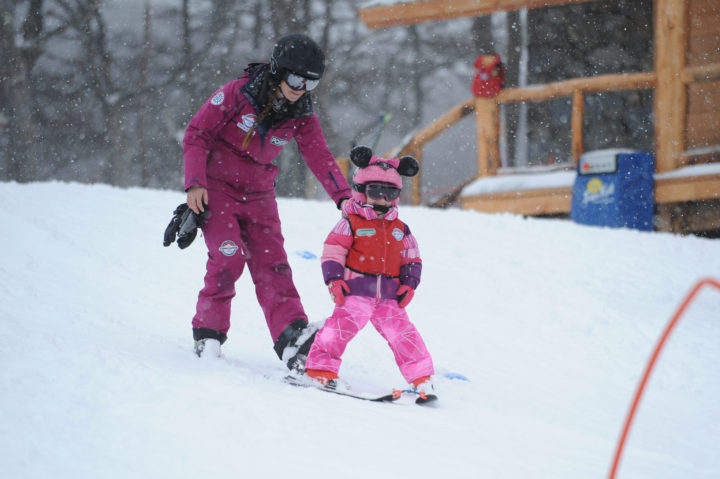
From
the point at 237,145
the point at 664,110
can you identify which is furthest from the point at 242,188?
the point at 664,110

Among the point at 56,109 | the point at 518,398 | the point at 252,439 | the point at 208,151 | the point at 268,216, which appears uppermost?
the point at 56,109

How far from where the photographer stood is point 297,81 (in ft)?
11.2

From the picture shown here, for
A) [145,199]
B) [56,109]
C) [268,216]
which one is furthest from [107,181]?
Answer: [268,216]

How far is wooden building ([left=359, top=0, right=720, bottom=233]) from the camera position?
844 cm

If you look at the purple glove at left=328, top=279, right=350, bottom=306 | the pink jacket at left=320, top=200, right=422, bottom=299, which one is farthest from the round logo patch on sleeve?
the purple glove at left=328, top=279, right=350, bottom=306

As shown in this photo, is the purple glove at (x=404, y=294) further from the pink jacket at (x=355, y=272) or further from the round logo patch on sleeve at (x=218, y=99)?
the round logo patch on sleeve at (x=218, y=99)

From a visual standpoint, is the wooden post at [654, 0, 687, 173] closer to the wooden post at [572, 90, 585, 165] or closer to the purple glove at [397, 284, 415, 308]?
the wooden post at [572, 90, 585, 165]

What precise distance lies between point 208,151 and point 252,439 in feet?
5.34

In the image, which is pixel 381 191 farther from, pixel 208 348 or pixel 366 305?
pixel 208 348

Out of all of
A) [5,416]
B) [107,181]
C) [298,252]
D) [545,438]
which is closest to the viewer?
[5,416]

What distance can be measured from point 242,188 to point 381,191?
2.35 ft

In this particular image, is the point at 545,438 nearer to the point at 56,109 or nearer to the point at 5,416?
the point at 5,416

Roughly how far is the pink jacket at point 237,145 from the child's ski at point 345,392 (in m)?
0.94

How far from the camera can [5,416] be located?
2.31m
